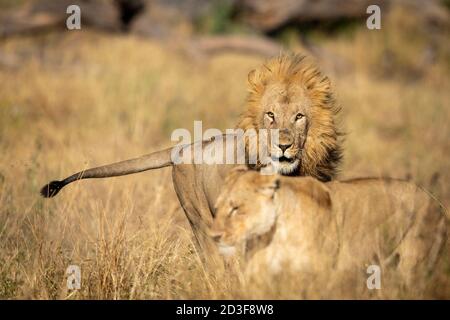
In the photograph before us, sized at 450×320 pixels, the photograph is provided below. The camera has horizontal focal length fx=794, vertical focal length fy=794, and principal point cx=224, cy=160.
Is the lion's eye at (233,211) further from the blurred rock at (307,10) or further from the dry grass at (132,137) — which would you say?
the blurred rock at (307,10)

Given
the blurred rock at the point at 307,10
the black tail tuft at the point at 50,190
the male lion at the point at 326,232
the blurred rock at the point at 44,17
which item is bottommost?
the male lion at the point at 326,232

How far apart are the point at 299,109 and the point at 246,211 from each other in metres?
1.69

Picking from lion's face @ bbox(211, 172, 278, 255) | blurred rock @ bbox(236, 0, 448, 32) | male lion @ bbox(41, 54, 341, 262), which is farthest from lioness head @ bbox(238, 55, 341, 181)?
blurred rock @ bbox(236, 0, 448, 32)

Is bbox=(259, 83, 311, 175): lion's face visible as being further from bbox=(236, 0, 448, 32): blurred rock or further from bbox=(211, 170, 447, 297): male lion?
bbox=(236, 0, 448, 32): blurred rock

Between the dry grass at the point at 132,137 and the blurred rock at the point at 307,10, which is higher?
the blurred rock at the point at 307,10

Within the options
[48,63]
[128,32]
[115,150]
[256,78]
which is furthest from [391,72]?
[256,78]

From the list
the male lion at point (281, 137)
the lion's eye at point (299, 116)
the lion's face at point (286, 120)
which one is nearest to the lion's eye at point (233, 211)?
the male lion at point (281, 137)

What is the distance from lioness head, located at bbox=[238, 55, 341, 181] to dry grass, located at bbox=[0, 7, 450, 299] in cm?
100

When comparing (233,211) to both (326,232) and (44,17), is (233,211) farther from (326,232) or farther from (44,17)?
(44,17)

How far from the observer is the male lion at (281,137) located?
18.0 ft

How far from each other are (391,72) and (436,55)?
1.40 metres

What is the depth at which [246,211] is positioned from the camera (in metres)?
4.28
